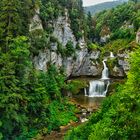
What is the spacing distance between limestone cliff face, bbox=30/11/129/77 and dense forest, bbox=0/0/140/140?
3.34ft

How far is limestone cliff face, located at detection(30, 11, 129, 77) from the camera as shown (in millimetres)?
78500

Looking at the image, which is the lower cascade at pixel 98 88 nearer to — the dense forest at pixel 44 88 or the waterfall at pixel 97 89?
the waterfall at pixel 97 89

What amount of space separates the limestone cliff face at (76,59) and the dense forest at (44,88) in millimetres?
1017

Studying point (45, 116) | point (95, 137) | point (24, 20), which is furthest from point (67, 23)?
point (95, 137)

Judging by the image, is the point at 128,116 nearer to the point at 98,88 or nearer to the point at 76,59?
the point at 98,88

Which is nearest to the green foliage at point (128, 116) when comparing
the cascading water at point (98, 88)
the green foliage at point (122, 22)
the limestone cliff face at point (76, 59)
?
the limestone cliff face at point (76, 59)

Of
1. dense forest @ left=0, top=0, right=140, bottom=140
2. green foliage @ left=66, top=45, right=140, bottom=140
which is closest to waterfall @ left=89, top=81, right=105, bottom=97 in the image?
dense forest @ left=0, top=0, right=140, bottom=140

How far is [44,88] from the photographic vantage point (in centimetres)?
5828

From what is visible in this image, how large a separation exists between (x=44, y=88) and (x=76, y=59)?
30.7 meters

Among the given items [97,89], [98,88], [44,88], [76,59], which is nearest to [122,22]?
[76,59]

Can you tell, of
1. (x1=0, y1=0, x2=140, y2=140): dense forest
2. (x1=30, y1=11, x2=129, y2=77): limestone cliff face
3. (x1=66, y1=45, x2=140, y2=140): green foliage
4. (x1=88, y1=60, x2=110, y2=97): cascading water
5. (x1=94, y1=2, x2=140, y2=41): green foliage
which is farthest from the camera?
(x1=94, y1=2, x2=140, y2=41): green foliage

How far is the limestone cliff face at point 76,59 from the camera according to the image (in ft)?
258

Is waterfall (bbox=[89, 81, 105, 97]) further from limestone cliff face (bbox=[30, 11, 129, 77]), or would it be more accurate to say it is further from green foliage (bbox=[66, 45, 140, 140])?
green foliage (bbox=[66, 45, 140, 140])

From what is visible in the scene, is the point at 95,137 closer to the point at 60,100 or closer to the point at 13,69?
the point at 13,69
